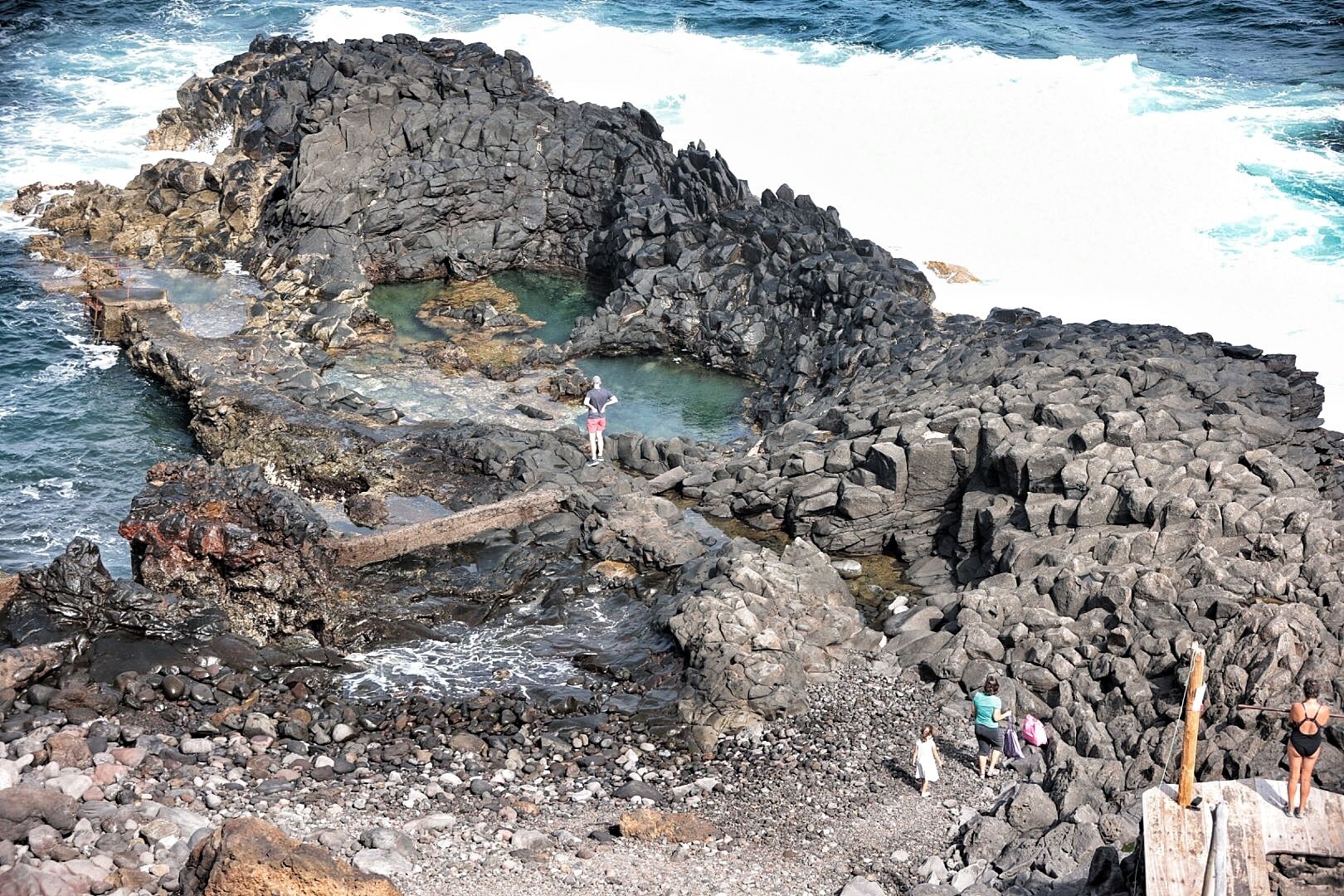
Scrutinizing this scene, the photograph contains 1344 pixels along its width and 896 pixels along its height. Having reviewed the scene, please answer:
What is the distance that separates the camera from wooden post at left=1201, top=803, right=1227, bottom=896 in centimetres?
1230

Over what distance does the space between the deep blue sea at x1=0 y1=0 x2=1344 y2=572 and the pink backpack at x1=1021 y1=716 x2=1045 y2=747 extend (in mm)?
19292

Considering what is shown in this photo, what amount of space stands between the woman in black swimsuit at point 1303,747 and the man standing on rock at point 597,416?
17.2 meters

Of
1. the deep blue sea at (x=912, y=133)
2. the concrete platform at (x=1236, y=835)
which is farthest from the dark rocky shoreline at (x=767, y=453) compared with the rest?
the deep blue sea at (x=912, y=133)

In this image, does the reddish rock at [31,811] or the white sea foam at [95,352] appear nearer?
the reddish rock at [31,811]

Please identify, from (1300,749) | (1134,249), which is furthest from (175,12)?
(1300,749)

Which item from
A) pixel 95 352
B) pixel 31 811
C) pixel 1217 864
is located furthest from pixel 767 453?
pixel 95 352

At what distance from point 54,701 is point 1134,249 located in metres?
36.4

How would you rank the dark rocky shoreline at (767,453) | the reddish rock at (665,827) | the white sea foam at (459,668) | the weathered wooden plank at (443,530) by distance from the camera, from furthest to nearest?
the weathered wooden plank at (443,530), the white sea foam at (459,668), the dark rocky shoreline at (767,453), the reddish rock at (665,827)

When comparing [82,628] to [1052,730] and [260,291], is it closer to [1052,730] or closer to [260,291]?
[1052,730]

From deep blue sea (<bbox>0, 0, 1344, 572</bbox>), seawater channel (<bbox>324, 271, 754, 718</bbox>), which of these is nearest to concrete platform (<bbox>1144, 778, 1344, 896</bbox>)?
seawater channel (<bbox>324, 271, 754, 718</bbox>)

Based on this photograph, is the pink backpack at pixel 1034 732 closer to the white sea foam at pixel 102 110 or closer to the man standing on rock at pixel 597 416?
the man standing on rock at pixel 597 416

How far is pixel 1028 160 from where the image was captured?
167 ft

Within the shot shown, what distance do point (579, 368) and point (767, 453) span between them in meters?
9.23

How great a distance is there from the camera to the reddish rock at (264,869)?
48.5 ft
